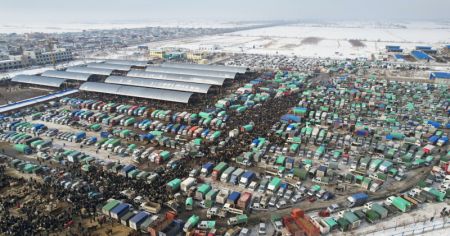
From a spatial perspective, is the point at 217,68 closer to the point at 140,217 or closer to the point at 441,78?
the point at 441,78

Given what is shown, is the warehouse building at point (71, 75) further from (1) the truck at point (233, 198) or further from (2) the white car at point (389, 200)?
(2) the white car at point (389, 200)

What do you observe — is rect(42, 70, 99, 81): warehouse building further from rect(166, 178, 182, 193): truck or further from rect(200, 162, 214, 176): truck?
rect(166, 178, 182, 193): truck

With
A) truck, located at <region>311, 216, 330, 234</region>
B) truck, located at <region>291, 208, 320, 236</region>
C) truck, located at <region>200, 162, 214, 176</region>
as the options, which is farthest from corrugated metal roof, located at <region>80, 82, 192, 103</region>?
truck, located at <region>311, 216, 330, 234</region>

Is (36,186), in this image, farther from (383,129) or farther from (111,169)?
(383,129)

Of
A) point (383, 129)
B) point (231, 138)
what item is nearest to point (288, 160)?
point (231, 138)

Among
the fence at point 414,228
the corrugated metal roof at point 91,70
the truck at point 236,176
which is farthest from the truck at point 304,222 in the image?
the corrugated metal roof at point 91,70

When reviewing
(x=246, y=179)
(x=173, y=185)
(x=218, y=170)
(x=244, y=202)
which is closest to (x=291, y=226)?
(x=244, y=202)
